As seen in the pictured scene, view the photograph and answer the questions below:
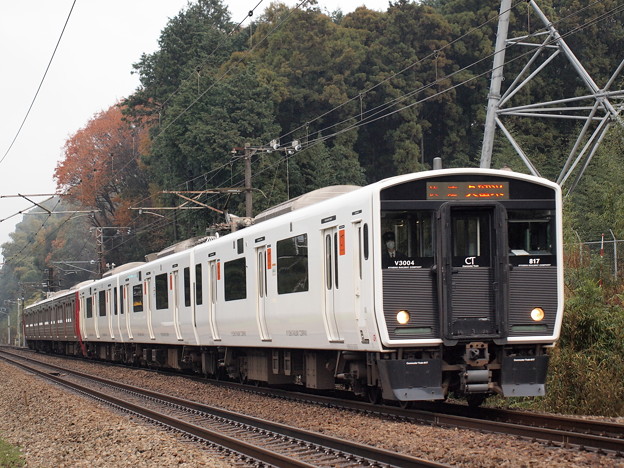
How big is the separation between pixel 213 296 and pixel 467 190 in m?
8.95

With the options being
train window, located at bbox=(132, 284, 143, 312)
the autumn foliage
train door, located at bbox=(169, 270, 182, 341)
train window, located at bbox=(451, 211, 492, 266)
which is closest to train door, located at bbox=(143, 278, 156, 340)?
train window, located at bbox=(132, 284, 143, 312)

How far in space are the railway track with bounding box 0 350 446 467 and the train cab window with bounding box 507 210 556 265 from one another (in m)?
3.45

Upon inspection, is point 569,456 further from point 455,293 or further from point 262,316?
point 262,316

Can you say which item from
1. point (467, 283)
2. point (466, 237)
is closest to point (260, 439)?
point (467, 283)

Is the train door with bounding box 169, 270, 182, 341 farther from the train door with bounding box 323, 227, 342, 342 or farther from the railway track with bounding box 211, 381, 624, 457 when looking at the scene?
the train door with bounding box 323, 227, 342, 342

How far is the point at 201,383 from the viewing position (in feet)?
70.8

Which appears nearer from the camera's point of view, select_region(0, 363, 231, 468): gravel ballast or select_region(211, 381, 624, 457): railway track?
select_region(211, 381, 624, 457): railway track

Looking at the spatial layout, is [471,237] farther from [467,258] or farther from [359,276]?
[359,276]

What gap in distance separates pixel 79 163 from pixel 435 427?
2613 inches

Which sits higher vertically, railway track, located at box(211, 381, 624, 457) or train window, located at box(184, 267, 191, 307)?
train window, located at box(184, 267, 191, 307)

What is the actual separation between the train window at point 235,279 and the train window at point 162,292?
516 centimetres

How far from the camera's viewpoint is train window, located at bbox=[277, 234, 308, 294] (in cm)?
1473

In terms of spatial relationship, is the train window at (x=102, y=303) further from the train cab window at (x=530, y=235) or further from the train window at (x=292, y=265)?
the train cab window at (x=530, y=235)

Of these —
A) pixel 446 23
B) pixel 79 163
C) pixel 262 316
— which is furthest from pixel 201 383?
pixel 79 163
